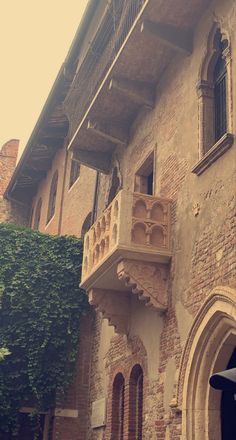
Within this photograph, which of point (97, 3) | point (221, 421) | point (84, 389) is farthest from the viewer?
point (97, 3)

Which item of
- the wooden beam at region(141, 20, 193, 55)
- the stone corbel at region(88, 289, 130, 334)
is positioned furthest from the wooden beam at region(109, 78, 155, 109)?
the stone corbel at region(88, 289, 130, 334)

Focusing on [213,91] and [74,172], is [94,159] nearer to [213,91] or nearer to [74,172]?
[74,172]

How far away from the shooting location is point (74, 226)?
52.5ft

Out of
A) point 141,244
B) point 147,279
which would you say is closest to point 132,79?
point 141,244

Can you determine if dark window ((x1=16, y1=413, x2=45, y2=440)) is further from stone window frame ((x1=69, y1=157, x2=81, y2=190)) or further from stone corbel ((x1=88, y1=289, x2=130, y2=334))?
stone window frame ((x1=69, y1=157, x2=81, y2=190))

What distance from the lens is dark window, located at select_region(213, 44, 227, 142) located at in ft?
28.3

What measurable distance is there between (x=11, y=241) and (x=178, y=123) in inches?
209

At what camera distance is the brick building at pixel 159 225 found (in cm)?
765

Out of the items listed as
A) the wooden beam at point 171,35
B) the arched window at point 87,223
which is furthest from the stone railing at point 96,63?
the arched window at point 87,223

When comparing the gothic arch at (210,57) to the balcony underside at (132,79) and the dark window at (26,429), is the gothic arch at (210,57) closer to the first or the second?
the balcony underside at (132,79)

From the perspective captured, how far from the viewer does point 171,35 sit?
9617 millimetres

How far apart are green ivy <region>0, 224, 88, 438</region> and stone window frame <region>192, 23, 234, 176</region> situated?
543 centimetres

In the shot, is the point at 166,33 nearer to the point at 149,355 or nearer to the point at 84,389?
the point at 149,355

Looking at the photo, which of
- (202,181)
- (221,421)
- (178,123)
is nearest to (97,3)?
(178,123)
